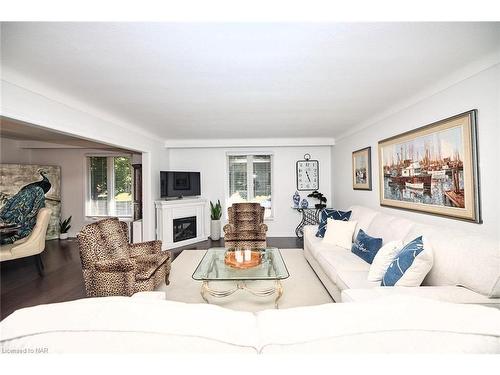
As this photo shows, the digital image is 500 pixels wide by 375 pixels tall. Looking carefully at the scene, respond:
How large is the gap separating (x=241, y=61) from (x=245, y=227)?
10.3 feet

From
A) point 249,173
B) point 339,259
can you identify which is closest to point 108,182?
point 249,173

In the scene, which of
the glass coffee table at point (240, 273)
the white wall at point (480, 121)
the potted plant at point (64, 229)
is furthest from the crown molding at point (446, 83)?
the potted plant at point (64, 229)

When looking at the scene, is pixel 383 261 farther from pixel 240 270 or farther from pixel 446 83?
pixel 446 83

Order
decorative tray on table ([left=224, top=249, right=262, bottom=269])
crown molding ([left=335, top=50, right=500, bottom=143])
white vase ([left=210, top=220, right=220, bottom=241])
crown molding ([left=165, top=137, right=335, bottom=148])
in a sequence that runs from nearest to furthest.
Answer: crown molding ([left=335, top=50, right=500, bottom=143]), decorative tray on table ([left=224, top=249, right=262, bottom=269]), crown molding ([left=165, top=137, right=335, bottom=148]), white vase ([left=210, top=220, right=220, bottom=241])

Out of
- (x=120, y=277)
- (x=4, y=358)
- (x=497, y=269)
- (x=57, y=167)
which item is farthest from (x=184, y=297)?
(x=57, y=167)

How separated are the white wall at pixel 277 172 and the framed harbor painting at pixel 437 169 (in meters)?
2.38

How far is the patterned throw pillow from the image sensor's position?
167cm

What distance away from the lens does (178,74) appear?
202cm

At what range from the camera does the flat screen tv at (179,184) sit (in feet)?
15.9

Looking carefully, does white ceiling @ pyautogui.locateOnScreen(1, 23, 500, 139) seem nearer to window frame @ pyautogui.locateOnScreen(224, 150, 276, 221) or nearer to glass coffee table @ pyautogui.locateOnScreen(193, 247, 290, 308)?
glass coffee table @ pyautogui.locateOnScreen(193, 247, 290, 308)

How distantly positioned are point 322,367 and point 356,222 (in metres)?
2.93

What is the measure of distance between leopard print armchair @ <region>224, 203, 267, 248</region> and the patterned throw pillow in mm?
2451

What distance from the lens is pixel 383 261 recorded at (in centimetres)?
197

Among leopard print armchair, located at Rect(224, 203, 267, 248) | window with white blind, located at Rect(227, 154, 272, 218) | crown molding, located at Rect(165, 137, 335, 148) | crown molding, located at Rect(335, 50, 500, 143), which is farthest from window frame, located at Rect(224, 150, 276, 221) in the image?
crown molding, located at Rect(335, 50, 500, 143)
